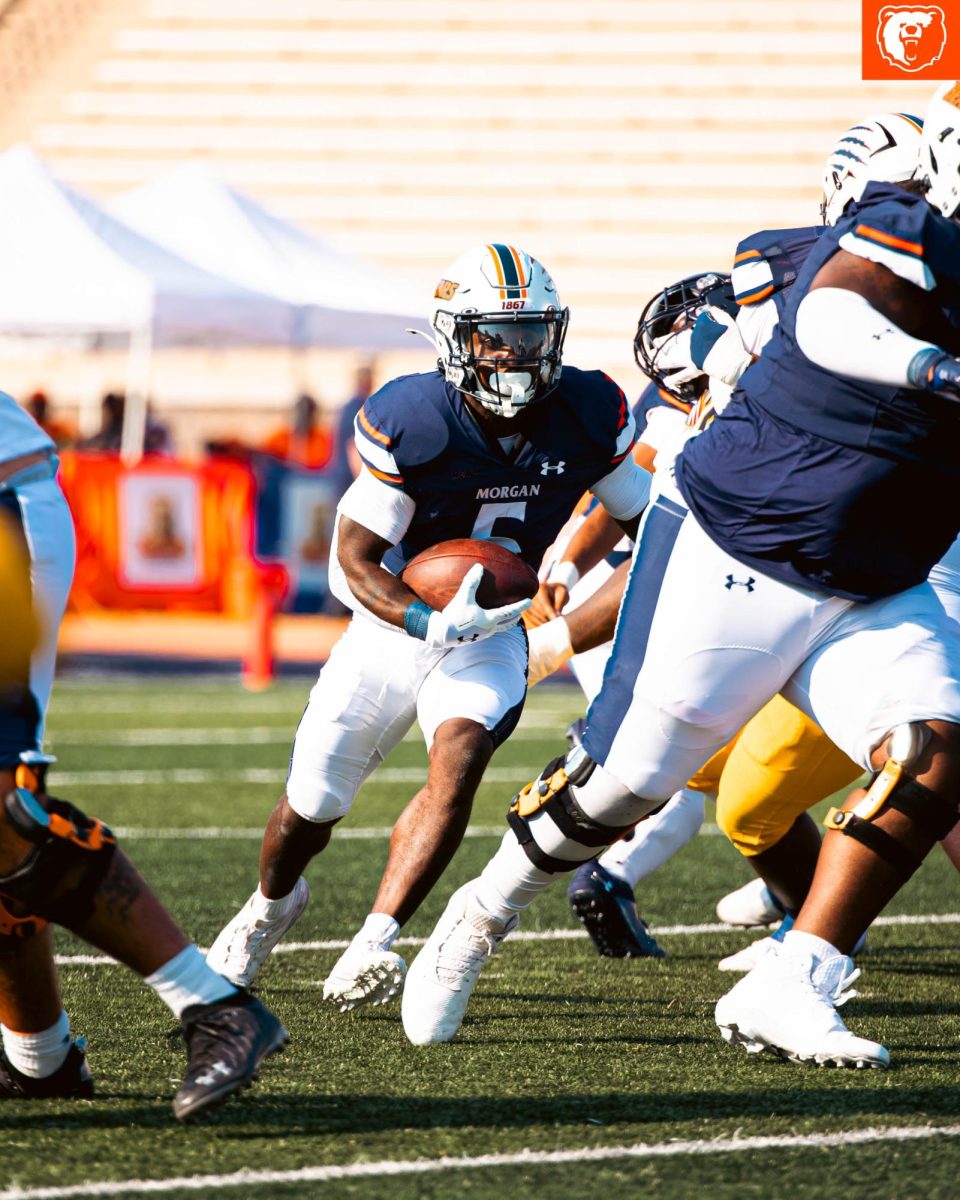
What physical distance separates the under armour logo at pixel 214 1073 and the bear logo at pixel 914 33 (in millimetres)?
7885

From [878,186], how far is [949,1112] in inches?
63.5

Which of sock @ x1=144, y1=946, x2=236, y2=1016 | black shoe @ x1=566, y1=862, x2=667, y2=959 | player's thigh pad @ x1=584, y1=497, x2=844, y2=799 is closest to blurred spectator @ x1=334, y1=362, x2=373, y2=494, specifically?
black shoe @ x1=566, y1=862, x2=667, y2=959

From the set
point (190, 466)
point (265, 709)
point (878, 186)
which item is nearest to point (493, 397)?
point (878, 186)

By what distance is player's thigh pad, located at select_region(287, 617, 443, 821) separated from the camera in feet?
13.9

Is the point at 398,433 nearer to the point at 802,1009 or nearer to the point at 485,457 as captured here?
the point at 485,457

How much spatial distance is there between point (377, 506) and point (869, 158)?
1.36 metres

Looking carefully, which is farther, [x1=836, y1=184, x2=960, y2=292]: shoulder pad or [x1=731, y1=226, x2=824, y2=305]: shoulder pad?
[x1=731, y1=226, x2=824, y2=305]: shoulder pad

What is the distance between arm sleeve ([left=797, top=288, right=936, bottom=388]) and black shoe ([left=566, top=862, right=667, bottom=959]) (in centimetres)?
198

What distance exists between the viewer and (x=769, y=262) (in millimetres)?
3961

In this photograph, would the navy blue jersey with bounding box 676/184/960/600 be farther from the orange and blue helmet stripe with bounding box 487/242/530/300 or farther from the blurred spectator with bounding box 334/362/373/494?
the blurred spectator with bounding box 334/362/373/494

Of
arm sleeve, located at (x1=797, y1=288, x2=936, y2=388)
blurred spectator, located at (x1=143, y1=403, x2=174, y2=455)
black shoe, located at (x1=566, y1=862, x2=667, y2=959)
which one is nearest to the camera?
arm sleeve, located at (x1=797, y1=288, x2=936, y2=388)

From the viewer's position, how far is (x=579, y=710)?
11297 millimetres

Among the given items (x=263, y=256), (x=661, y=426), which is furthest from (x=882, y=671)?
(x=263, y=256)

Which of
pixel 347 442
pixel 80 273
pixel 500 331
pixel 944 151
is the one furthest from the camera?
pixel 347 442
